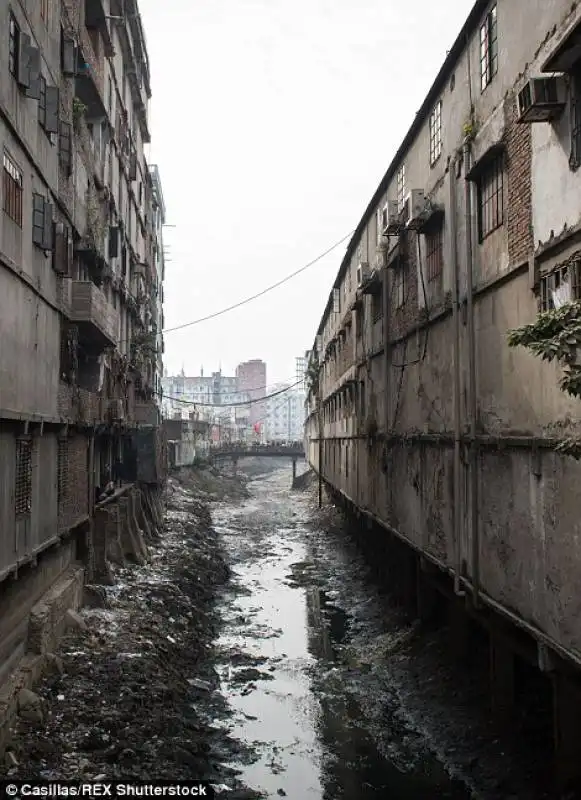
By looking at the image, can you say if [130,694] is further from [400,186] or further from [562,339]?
[400,186]

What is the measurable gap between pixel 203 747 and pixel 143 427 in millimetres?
19697

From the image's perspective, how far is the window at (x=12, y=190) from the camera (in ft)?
34.9

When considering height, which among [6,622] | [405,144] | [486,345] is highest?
[405,144]

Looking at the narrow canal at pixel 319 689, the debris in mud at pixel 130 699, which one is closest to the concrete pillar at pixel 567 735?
the narrow canal at pixel 319 689

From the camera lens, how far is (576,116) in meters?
7.96

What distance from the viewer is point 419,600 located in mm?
16344

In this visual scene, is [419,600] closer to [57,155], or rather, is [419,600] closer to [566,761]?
[566,761]

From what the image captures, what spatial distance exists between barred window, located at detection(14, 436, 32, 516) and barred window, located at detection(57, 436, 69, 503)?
8.33ft

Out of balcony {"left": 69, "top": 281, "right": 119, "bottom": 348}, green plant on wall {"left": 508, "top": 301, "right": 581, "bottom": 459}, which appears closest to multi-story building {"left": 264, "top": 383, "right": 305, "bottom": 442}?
balcony {"left": 69, "top": 281, "right": 119, "bottom": 348}

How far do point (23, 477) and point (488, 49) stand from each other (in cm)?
1048

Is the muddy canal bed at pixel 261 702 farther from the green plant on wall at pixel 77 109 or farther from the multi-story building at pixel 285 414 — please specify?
the multi-story building at pixel 285 414

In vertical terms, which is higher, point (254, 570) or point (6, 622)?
point (6, 622)

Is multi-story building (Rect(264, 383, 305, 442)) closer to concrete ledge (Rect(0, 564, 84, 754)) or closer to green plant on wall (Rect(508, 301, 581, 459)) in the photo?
concrete ledge (Rect(0, 564, 84, 754))

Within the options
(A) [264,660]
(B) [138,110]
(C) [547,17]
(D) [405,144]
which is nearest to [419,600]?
(A) [264,660]
